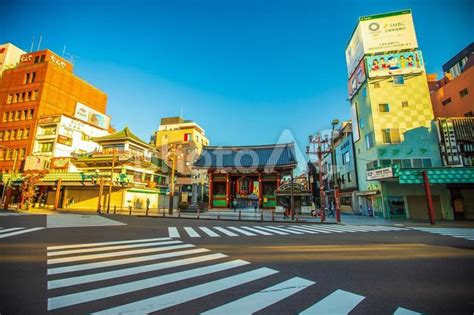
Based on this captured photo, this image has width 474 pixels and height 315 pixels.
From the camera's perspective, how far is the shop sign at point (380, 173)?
21.1 m

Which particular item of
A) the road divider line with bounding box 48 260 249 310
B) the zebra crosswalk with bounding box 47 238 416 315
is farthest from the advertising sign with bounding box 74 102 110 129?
the road divider line with bounding box 48 260 249 310

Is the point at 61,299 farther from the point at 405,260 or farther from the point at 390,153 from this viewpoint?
the point at 390,153

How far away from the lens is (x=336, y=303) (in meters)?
3.48

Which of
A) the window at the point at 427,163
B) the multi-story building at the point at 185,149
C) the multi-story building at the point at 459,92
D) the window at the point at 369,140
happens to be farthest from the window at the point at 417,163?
the multi-story building at the point at 185,149

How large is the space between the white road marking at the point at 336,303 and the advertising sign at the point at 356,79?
1191 inches

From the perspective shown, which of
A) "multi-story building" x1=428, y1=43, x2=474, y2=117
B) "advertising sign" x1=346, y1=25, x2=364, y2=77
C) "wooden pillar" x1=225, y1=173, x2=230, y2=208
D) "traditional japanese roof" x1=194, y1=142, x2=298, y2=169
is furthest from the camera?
"traditional japanese roof" x1=194, y1=142, x2=298, y2=169

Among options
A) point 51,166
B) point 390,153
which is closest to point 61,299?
point 390,153

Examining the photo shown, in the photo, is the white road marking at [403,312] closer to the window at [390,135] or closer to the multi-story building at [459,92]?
the window at [390,135]

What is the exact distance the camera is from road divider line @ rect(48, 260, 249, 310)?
11.1ft

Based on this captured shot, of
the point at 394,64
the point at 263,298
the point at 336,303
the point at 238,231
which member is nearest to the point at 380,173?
the point at 394,64

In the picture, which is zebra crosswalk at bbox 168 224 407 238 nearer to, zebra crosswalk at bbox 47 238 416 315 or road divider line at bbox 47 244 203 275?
road divider line at bbox 47 244 203 275

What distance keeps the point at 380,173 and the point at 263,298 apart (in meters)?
23.8

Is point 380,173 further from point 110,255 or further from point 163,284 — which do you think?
point 110,255

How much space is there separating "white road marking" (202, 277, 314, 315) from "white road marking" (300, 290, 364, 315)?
21.2 inches
